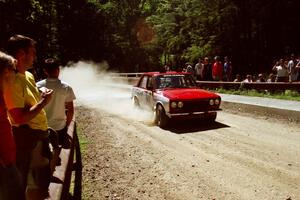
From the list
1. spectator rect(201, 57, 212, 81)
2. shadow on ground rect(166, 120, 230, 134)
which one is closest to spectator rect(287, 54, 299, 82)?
spectator rect(201, 57, 212, 81)

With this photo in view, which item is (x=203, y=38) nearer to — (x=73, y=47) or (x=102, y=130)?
(x=102, y=130)

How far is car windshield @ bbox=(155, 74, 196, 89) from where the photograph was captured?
42.4 ft

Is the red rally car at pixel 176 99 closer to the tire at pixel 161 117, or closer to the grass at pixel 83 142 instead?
the tire at pixel 161 117

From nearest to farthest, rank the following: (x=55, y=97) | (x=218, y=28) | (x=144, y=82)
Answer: (x=55, y=97), (x=144, y=82), (x=218, y=28)

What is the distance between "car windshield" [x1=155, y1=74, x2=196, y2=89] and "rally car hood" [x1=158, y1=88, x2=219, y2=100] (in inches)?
13.6

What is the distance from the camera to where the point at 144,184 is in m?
6.71

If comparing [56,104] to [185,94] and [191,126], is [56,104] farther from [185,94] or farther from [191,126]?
[191,126]

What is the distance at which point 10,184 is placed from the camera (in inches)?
121

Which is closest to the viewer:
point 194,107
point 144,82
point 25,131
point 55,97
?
point 25,131

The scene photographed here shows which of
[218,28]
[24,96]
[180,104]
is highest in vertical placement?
[218,28]

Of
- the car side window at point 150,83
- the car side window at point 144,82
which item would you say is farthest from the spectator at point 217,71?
the car side window at point 150,83

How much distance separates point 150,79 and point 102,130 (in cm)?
256

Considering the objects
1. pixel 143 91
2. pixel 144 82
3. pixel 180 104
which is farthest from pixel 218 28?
pixel 180 104

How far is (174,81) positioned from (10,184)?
1017 cm
